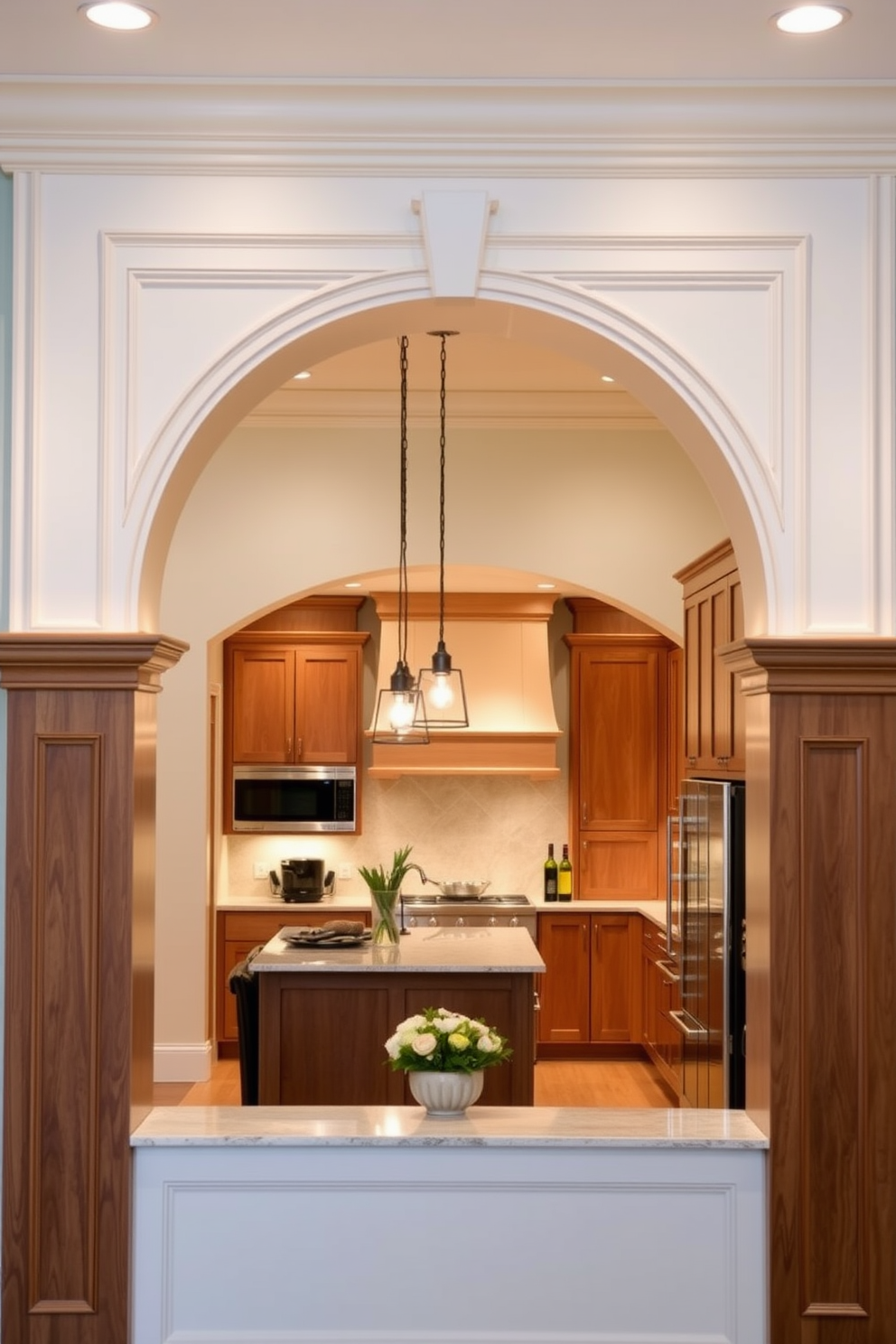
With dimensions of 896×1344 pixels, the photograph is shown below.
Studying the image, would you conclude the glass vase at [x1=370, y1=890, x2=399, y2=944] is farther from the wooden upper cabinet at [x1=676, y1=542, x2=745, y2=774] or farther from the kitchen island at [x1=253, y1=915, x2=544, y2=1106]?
the wooden upper cabinet at [x1=676, y1=542, x2=745, y2=774]

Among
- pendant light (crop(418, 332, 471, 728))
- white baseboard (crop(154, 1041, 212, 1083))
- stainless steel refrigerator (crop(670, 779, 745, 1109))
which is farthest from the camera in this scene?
white baseboard (crop(154, 1041, 212, 1083))

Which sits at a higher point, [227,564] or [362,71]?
[362,71]

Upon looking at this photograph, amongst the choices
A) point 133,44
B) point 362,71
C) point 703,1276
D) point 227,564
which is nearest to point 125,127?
point 133,44

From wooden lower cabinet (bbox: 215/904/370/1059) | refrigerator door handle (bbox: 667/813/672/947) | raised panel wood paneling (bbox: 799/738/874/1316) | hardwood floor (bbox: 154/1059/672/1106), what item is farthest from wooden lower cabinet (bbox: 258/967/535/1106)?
wooden lower cabinet (bbox: 215/904/370/1059)

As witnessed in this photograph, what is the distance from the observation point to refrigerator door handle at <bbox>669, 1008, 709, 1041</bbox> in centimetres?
529

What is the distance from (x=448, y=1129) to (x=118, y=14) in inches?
104

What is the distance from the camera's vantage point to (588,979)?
8273 mm

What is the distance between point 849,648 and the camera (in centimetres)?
345

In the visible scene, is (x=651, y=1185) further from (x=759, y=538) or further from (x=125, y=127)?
(x=125, y=127)

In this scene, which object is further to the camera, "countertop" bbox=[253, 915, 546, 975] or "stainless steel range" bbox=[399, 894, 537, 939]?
"stainless steel range" bbox=[399, 894, 537, 939]

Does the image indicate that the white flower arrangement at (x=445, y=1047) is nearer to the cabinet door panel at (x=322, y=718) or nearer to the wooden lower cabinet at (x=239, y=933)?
the wooden lower cabinet at (x=239, y=933)

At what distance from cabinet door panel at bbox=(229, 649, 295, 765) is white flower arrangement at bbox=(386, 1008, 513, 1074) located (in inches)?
194

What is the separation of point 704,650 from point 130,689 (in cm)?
283

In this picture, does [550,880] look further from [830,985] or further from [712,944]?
[830,985]
